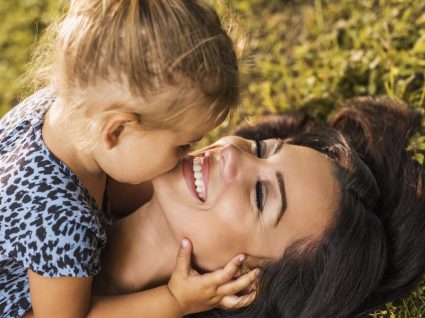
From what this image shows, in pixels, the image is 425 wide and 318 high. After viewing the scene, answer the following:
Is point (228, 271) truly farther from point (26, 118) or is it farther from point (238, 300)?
point (26, 118)

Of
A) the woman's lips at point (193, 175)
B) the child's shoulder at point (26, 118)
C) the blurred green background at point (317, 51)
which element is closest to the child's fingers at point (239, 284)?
the woman's lips at point (193, 175)

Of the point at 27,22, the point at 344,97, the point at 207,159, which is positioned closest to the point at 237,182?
the point at 207,159

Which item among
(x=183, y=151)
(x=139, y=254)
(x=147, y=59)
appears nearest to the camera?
(x=147, y=59)

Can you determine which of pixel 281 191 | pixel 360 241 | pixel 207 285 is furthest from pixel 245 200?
pixel 360 241

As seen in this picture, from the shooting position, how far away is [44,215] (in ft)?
8.25

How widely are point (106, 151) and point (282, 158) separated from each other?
716 millimetres

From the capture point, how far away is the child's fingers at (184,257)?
2752mm

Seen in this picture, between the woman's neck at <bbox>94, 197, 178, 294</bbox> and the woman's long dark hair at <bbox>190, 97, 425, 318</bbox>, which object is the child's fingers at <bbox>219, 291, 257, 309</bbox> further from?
the woman's neck at <bbox>94, 197, 178, 294</bbox>

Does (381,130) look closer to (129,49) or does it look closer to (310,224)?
(310,224)

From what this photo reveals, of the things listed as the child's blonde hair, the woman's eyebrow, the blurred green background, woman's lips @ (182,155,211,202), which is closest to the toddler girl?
the child's blonde hair

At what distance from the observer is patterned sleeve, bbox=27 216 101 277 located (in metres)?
2.51

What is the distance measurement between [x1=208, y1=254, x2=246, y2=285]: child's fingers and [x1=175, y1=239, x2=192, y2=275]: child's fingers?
0.11 meters

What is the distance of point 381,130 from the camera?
3533mm

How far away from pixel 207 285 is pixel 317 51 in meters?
2.21
